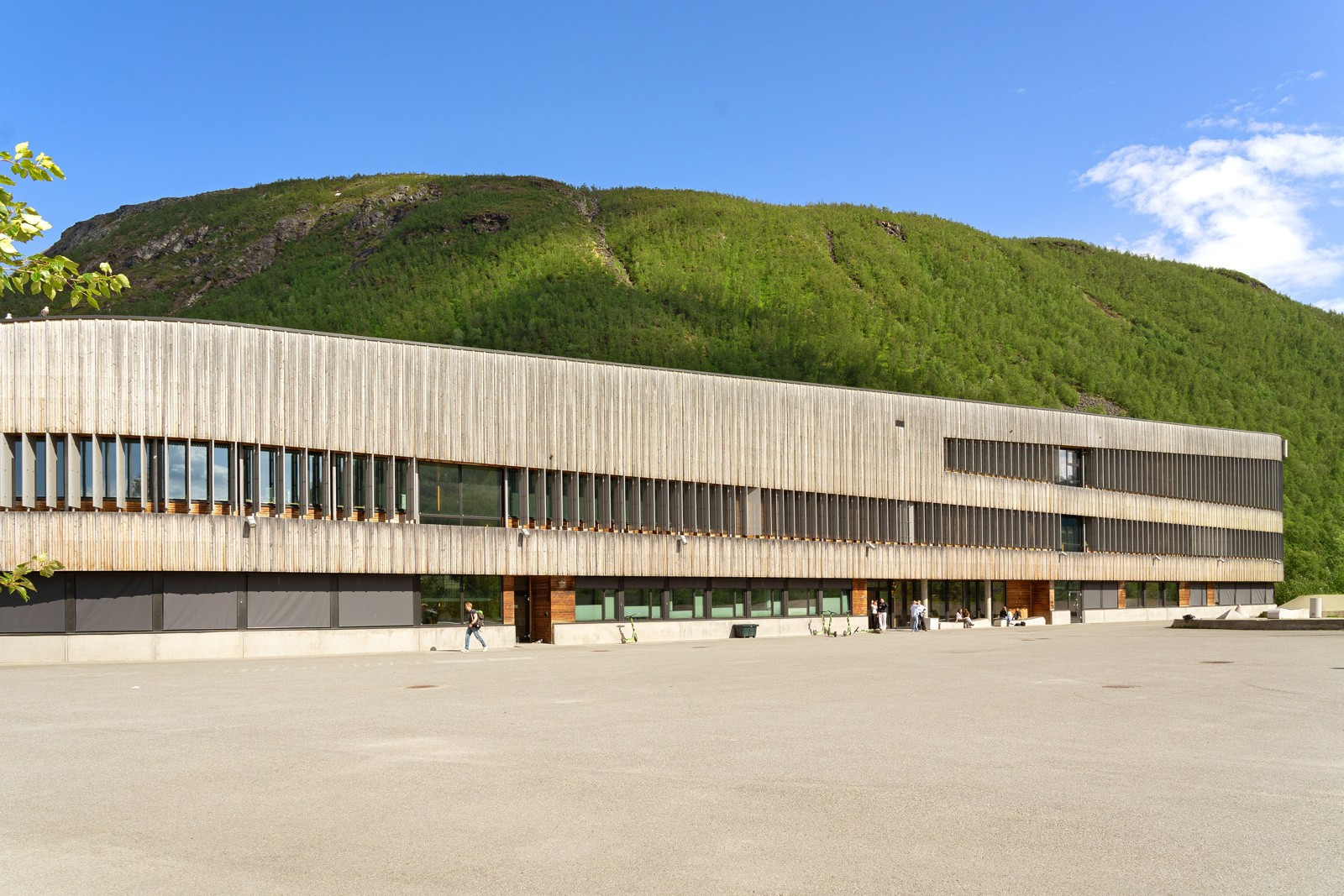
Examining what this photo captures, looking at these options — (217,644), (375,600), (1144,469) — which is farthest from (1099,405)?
(217,644)

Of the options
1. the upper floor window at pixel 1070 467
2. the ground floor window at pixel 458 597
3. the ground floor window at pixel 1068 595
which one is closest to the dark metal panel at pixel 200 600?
the ground floor window at pixel 458 597

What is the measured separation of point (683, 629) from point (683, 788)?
37374 millimetres

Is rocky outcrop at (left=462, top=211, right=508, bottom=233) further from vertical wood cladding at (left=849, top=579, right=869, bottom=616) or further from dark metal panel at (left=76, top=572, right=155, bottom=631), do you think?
dark metal panel at (left=76, top=572, right=155, bottom=631)

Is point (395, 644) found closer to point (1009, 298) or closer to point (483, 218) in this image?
point (483, 218)

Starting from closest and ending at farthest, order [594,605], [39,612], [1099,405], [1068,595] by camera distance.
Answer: [39,612], [594,605], [1068,595], [1099,405]

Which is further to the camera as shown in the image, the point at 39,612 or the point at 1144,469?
the point at 1144,469

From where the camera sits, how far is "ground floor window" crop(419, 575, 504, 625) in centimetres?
4284

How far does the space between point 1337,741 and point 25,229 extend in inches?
653

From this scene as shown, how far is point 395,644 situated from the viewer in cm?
4150

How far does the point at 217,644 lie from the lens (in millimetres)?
37812

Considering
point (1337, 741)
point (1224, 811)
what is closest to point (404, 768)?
point (1224, 811)

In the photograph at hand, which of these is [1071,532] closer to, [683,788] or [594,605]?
[594,605]

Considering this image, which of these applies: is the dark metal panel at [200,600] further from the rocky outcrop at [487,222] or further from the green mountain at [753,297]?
the rocky outcrop at [487,222]

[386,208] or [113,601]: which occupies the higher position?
[386,208]
